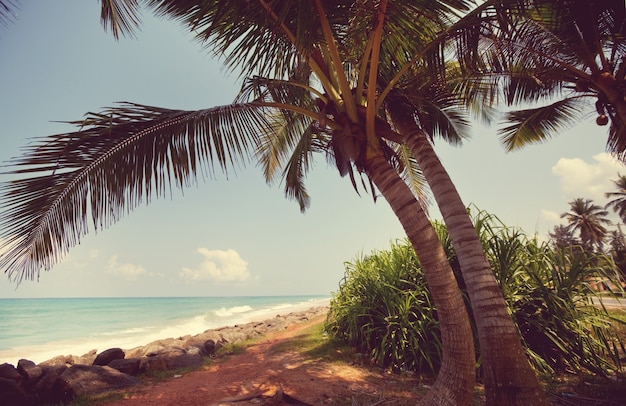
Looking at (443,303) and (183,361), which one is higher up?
(443,303)

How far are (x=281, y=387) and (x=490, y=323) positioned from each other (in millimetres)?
2361

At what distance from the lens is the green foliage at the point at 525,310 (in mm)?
4145

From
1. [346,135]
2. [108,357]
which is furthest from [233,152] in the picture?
[108,357]

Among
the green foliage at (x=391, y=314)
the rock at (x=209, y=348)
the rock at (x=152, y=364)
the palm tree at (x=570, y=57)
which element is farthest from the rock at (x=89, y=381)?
the palm tree at (x=570, y=57)

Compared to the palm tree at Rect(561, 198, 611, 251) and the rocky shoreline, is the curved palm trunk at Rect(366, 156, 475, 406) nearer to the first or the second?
the rocky shoreline

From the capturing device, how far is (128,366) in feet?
16.6

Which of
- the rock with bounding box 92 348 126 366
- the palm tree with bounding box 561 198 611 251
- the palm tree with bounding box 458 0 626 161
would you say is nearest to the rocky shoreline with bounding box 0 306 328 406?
the rock with bounding box 92 348 126 366

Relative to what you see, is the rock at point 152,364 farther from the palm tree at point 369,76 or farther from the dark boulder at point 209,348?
the palm tree at point 369,76

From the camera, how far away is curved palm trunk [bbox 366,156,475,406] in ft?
8.42

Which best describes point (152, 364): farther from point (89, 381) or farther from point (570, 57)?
point (570, 57)

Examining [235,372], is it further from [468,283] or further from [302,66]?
[302,66]

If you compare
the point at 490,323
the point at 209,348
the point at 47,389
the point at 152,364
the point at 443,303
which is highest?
the point at 443,303

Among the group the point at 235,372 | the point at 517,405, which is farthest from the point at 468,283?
the point at 235,372

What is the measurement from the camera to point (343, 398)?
340 cm
